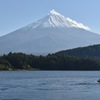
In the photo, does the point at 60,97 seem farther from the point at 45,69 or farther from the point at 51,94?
the point at 45,69

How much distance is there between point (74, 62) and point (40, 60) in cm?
1280

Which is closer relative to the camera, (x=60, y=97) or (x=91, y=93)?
(x=60, y=97)

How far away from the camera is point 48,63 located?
170 m

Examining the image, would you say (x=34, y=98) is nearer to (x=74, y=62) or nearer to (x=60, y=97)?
(x=60, y=97)

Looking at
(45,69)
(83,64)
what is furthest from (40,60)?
(83,64)

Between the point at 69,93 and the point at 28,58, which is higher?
the point at 28,58

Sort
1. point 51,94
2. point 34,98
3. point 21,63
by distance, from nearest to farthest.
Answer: point 34,98, point 51,94, point 21,63

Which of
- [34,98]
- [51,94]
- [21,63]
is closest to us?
[34,98]

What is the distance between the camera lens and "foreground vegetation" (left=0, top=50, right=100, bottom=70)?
167 m

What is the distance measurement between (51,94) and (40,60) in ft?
384

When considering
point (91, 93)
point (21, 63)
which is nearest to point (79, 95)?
point (91, 93)

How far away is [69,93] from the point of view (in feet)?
184

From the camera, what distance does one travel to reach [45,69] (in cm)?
17288

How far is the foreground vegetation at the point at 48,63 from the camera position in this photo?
548 feet
